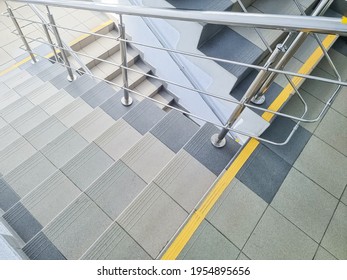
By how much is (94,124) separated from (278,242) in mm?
1616

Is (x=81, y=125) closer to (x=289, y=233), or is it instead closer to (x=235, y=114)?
(x=235, y=114)

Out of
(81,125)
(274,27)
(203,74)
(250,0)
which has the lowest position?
(81,125)

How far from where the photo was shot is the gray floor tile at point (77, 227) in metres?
1.42

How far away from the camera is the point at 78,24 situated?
3.87 m

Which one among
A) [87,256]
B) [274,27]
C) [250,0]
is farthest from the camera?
[250,0]

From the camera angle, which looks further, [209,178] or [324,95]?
[324,95]

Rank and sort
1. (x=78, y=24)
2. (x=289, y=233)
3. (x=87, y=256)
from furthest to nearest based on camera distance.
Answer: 1. (x=78, y=24)
2. (x=289, y=233)
3. (x=87, y=256)

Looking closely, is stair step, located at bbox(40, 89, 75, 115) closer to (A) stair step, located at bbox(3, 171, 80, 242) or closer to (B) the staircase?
(B) the staircase

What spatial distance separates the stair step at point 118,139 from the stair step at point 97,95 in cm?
51

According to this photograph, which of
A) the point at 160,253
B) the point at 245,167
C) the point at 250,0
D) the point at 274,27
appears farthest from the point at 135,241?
the point at 250,0

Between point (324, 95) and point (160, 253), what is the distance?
1.85 metres

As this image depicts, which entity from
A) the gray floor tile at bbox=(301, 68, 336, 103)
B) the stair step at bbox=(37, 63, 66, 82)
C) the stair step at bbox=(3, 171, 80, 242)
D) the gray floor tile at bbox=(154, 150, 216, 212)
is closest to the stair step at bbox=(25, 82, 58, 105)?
the stair step at bbox=(37, 63, 66, 82)

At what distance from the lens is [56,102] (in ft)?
7.80

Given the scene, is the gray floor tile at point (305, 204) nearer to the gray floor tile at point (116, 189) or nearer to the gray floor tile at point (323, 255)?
the gray floor tile at point (323, 255)
